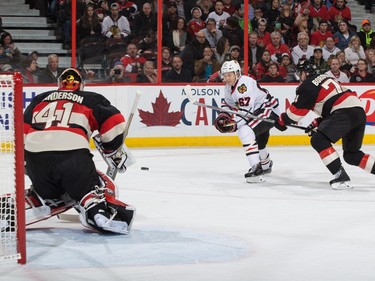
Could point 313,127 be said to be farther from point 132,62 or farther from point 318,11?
point 318,11

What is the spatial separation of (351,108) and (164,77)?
319cm

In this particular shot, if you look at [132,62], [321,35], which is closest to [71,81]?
[132,62]

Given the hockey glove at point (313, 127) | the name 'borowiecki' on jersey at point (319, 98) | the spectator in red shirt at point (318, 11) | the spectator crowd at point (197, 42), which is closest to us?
the name 'borowiecki' on jersey at point (319, 98)

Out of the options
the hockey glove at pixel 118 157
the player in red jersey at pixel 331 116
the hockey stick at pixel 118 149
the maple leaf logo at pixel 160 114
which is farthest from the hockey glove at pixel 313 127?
the maple leaf logo at pixel 160 114

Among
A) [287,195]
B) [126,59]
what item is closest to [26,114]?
[287,195]

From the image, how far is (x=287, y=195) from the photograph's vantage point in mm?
7062

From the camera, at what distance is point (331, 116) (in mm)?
7309

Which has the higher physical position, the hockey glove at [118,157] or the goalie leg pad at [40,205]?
the hockey glove at [118,157]

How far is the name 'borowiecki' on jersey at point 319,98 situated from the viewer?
723 cm

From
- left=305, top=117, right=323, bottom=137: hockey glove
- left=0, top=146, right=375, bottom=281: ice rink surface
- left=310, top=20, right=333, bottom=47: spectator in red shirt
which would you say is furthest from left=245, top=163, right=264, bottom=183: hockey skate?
left=310, top=20, right=333, bottom=47: spectator in red shirt

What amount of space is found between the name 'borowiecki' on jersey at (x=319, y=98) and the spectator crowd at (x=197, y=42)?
9.68 feet

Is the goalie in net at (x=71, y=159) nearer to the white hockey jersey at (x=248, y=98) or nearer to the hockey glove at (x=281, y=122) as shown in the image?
the hockey glove at (x=281, y=122)

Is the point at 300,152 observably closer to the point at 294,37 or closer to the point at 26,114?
the point at 294,37

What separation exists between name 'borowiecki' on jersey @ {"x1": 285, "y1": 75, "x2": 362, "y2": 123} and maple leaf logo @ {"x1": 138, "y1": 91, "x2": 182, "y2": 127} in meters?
2.81
